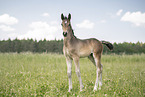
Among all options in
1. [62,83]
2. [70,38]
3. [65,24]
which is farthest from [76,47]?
[62,83]

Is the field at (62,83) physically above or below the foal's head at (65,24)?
below

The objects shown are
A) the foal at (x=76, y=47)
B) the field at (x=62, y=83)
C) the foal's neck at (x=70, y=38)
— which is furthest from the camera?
the field at (x=62, y=83)

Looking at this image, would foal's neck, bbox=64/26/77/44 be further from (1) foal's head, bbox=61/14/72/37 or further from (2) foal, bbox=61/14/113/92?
(1) foal's head, bbox=61/14/72/37

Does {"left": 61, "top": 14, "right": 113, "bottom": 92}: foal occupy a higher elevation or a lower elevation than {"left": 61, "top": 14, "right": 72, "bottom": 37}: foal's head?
lower

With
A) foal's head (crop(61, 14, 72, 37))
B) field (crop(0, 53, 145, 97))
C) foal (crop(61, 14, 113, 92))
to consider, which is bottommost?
field (crop(0, 53, 145, 97))

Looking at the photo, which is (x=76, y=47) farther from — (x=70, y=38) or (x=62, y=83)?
(x=62, y=83)

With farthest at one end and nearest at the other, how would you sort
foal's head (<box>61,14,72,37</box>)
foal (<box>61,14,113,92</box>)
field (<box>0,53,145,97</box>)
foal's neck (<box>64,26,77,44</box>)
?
field (<box>0,53,145,97</box>)
foal's neck (<box>64,26,77,44</box>)
foal (<box>61,14,113,92</box>)
foal's head (<box>61,14,72,37</box>)

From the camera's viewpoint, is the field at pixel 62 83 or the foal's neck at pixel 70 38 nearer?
the foal's neck at pixel 70 38

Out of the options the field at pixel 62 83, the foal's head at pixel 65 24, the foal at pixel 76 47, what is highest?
the foal's head at pixel 65 24

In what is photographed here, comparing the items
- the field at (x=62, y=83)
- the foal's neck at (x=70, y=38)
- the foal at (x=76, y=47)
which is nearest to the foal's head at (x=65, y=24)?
the foal at (x=76, y=47)

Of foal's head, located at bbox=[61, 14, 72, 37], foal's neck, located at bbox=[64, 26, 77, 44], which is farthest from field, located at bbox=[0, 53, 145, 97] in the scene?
foal's head, located at bbox=[61, 14, 72, 37]

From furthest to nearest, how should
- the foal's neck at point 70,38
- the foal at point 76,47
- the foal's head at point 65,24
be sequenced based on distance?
the foal's neck at point 70,38, the foal at point 76,47, the foal's head at point 65,24

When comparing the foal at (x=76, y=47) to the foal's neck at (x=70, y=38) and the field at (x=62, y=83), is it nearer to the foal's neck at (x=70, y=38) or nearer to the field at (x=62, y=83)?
the foal's neck at (x=70, y=38)

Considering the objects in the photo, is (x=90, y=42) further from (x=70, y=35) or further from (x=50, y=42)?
(x=50, y=42)
